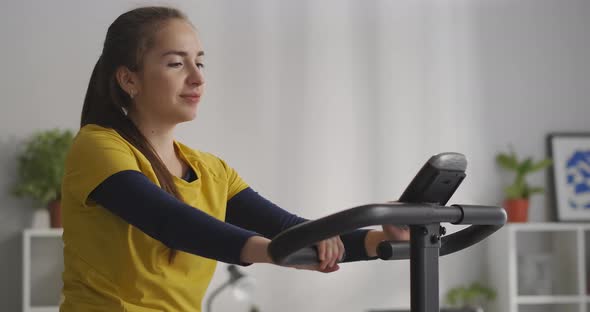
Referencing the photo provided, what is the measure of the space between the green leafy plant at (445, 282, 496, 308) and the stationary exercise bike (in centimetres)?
338

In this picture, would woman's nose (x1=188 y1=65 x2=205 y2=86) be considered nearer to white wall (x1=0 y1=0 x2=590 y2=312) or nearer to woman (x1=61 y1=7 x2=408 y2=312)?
woman (x1=61 y1=7 x2=408 y2=312)

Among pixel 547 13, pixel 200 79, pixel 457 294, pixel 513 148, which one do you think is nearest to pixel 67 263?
pixel 200 79

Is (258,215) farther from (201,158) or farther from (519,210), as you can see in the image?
(519,210)

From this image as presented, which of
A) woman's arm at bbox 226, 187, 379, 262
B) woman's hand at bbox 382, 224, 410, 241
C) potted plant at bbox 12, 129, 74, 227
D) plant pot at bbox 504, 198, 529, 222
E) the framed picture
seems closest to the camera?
woman's hand at bbox 382, 224, 410, 241

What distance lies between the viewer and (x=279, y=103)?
Result: 4.60 m

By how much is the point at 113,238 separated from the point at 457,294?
3.43 meters

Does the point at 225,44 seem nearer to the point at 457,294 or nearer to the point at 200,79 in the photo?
the point at 457,294

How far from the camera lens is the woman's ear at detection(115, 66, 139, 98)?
165 cm

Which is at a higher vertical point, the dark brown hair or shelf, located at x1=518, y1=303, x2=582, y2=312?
the dark brown hair

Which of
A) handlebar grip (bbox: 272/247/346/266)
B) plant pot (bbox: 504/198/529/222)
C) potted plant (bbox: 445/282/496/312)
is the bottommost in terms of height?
potted plant (bbox: 445/282/496/312)

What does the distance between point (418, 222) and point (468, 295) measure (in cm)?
355

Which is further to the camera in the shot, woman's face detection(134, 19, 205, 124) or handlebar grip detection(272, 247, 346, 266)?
woman's face detection(134, 19, 205, 124)

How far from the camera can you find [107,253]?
149 centimetres

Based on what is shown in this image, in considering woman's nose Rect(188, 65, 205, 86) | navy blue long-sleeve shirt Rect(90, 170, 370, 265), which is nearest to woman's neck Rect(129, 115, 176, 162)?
woman's nose Rect(188, 65, 205, 86)
